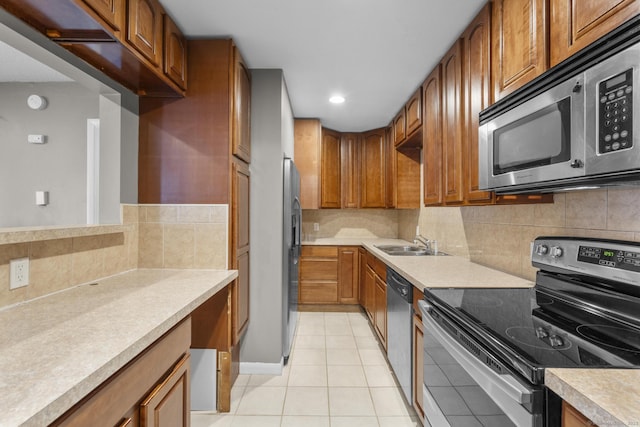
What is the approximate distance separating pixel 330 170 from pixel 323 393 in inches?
102

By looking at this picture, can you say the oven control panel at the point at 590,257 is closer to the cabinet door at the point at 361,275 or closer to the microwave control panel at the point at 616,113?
the microwave control panel at the point at 616,113

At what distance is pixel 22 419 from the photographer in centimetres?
53

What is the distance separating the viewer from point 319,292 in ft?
12.4

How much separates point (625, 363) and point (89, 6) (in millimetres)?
1956

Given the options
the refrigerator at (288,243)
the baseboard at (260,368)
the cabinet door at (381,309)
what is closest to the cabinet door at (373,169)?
the cabinet door at (381,309)

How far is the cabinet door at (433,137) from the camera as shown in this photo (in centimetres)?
227

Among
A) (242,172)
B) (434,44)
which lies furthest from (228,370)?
(434,44)

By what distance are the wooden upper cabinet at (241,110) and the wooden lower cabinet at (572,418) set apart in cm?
188

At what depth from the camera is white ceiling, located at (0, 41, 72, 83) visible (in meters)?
1.20

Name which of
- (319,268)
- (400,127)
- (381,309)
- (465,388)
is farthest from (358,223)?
(465,388)

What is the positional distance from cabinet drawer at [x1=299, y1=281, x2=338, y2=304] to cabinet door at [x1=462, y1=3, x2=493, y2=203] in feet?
7.40

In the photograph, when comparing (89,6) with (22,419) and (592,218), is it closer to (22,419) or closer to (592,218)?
(22,419)

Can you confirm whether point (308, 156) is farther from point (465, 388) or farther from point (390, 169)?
point (465, 388)

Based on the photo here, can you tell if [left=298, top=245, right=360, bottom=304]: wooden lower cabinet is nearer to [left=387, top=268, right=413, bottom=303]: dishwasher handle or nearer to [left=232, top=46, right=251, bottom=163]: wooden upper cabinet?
[left=387, top=268, right=413, bottom=303]: dishwasher handle
